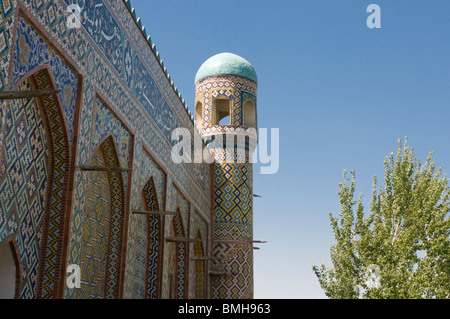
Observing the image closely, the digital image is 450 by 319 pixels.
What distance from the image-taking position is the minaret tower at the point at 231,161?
12961 mm

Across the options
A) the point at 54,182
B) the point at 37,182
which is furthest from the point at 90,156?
the point at 37,182

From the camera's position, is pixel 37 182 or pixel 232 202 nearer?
pixel 37 182

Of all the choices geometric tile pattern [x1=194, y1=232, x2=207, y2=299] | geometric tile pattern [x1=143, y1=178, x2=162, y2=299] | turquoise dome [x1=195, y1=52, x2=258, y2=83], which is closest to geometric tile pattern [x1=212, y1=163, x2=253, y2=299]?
geometric tile pattern [x1=194, y1=232, x2=207, y2=299]

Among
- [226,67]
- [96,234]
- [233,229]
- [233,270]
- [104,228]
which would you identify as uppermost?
[226,67]

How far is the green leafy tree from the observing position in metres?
10.6

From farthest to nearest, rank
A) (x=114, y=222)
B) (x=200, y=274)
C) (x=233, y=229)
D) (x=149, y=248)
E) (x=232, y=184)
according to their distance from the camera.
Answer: (x=232, y=184)
(x=233, y=229)
(x=200, y=274)
(x=149, y=248)
(x=114, y=222)

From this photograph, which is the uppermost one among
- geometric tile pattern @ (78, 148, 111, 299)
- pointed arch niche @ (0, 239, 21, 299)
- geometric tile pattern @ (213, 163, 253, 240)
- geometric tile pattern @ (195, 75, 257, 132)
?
geometric tile pattern @ (195, 75, 257, 132)

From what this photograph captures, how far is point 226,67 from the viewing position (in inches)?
555

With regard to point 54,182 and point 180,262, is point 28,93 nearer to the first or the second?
point 54,182

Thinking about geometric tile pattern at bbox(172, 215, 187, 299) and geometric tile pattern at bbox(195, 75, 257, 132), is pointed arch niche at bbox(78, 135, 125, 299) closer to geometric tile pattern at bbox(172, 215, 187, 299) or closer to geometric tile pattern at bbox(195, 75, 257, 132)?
geometric tile pattern at bbox(172, 215, 187, 299)

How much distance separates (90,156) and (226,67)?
831 cm
